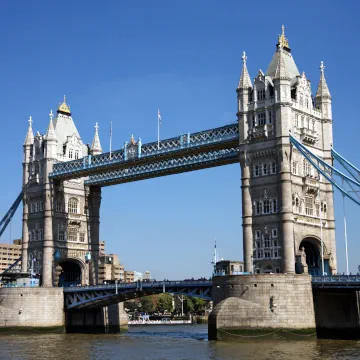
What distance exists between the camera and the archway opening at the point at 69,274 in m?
108

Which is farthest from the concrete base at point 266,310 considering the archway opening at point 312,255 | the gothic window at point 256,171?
the gothic window at point 256,171

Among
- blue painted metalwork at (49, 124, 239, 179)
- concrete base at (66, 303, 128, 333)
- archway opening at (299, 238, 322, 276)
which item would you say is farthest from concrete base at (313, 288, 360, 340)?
concrete base at (66, 303, 128, 333)

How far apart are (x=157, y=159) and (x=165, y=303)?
10484cm

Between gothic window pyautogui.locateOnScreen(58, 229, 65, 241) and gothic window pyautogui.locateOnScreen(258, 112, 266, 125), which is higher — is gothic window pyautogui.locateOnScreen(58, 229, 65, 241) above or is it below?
below

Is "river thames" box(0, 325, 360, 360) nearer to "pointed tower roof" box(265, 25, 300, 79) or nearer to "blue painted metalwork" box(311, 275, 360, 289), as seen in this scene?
"blue painted metalwork" box(311, 275, 360, 289)

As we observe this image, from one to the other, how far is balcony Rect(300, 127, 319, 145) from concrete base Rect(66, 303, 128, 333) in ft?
136

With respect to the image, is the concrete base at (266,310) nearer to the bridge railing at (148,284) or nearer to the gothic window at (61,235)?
the bridge railing at (148,284)

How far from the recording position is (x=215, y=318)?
234 ft

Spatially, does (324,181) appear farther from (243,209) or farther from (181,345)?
(181,345)

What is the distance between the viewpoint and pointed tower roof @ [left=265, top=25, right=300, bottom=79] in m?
83.4

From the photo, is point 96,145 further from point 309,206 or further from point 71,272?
point 309,206

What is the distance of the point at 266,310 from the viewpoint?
229 ft

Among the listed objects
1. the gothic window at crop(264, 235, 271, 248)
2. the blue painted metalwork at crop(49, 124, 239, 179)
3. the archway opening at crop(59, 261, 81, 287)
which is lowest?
the archway opening at crop(59, 261, 81, 287)

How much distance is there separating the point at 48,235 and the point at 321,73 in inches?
1782
